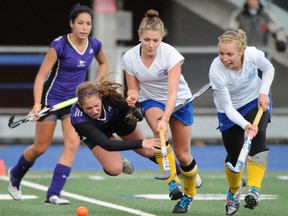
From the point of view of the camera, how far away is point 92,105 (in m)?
9.08

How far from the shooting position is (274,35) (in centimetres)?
1608

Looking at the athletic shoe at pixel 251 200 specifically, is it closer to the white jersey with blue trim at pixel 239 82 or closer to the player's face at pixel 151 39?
the white jersey with blue trim at pixel 239 82

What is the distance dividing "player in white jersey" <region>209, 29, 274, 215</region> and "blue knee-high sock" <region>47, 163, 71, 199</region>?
5.73 feet

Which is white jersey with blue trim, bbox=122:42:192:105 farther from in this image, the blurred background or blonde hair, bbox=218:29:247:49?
the blurred background

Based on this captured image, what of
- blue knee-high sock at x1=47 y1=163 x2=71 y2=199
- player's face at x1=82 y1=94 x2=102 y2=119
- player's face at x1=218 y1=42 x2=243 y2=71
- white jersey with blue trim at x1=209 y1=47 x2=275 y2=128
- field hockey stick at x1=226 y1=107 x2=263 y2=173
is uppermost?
player's face at x1=218 y1=42 x2=243 y2=71

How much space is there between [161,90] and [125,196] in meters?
1.81

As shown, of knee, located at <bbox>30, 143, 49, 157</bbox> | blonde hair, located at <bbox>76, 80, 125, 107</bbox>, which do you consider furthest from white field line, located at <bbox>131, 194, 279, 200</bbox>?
blonde hair, located at <bbox>76, 80, 125, 107</bbox>

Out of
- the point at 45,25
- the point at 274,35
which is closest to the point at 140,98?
the point at 274,35

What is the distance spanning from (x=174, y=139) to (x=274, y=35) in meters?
6.69

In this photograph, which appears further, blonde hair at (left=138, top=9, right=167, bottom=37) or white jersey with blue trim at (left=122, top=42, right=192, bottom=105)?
white jersey with blue trim at (left=122, top=42, right=192, bottom=105)

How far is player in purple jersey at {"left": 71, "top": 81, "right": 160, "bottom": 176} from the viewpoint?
355 inches

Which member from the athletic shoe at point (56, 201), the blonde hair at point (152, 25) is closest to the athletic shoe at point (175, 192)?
the blonde hair at point (152, 25)

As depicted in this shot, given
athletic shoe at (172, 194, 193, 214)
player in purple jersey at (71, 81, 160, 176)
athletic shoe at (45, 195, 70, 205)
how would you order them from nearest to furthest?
1. player in purple jersey at (71, 81, 160, 176)
2. athletic shoe at (172, 194, 193, 214)
3. athletic shoe at (45, 195, 70, 205)

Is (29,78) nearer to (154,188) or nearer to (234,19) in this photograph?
(234,19)
